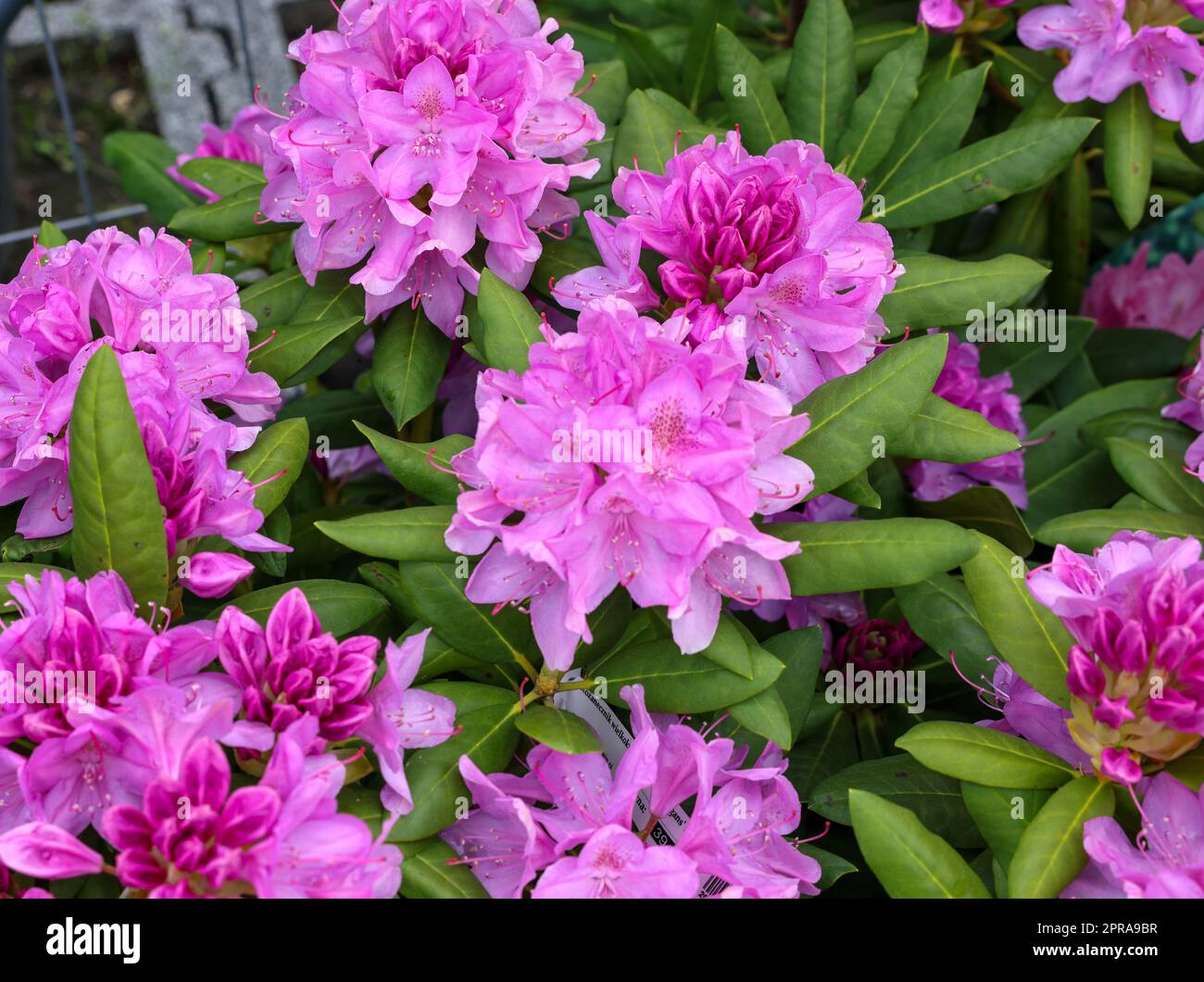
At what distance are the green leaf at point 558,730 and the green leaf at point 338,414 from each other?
568mm

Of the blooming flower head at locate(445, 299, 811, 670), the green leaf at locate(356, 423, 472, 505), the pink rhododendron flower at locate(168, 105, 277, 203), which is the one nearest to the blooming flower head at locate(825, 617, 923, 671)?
the blooming flower head at locate(445, 299, 811, 670)

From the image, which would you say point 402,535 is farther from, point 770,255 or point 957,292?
point 957,292

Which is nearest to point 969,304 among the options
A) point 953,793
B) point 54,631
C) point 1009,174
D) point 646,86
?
point 1009,174

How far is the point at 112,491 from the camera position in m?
1.02

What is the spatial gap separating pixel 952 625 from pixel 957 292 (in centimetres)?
35

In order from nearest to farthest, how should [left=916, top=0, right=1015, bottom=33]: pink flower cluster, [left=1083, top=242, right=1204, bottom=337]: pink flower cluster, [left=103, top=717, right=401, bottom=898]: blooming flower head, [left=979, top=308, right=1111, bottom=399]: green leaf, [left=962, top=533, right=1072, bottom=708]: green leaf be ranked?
[left=103, top=717, right=401, bottom=898]: blooming flower head < [left=962, top=533, right=1072, bottom=708]: green leaf < [left=916, top=0, right=1015, bottom=33]: pink flower cluster < [left=979, top=308, right=1111, bottom=399]: green leaf < [left=1083, top=242, right=1204, bottom=337]: pink flower cluster

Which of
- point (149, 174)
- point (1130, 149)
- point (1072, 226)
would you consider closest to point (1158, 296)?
point (1072, 226)

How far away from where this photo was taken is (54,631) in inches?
37.6

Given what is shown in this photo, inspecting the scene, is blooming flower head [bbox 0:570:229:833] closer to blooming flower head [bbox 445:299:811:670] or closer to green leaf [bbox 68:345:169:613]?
green leaf [bbox 68:345:169:613]

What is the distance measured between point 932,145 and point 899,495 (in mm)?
445

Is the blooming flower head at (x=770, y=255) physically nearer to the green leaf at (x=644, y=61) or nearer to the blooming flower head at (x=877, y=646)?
the blooming flower head at (x=877, y=646)

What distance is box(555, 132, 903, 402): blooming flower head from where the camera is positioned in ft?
3.75

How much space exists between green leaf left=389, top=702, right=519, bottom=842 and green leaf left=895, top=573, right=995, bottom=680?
0.42 metres

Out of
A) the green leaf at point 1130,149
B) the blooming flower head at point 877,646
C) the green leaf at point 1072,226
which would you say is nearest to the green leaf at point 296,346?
the blooming flower head at point 877,646
